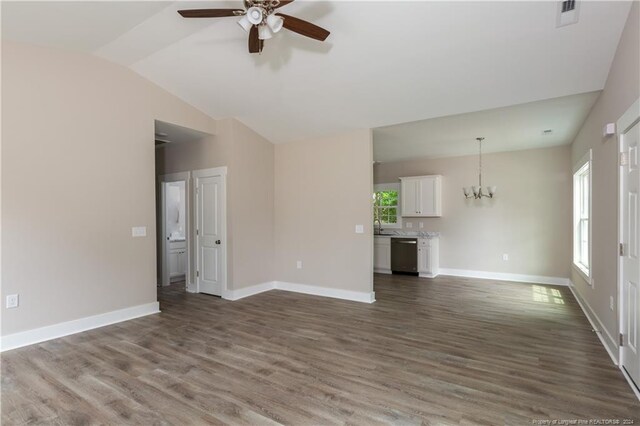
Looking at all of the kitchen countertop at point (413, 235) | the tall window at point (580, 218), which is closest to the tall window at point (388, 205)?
the kitchen countertop at point (413, 235)

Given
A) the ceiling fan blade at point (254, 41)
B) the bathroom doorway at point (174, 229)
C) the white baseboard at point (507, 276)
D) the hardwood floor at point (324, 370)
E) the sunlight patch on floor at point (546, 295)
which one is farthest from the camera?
the white baseboard at point (507, 276)

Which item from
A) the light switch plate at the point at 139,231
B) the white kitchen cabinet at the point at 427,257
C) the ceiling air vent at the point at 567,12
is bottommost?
the white kitchen cabinet at the point at 427,257

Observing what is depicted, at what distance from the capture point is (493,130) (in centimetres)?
520

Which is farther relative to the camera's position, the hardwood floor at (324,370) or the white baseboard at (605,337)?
the white baseboard at (605,337)

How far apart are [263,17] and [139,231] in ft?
10.4

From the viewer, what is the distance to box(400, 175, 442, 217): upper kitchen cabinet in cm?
715

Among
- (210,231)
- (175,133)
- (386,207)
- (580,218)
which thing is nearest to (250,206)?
(210,231)

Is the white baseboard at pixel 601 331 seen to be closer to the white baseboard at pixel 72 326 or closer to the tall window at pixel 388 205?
the tall window at pixel 388 205

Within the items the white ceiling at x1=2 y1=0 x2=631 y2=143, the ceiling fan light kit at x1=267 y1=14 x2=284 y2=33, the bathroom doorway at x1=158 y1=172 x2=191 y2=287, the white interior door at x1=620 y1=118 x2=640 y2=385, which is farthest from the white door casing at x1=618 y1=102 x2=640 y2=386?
the bathroom doorway at x1=158 y1=172 x2=191 y2=287

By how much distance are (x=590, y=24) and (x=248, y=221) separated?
4.62m

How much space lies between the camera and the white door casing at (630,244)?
246 cm

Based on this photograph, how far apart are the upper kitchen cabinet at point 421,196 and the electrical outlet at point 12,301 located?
6.60 metres

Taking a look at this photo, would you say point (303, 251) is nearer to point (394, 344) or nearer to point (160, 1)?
point (394, 344)

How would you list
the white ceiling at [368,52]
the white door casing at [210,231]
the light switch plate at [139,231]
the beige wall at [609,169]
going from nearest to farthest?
the beige wall at [609,169]
the white ceiling at [368,52]
the light switch plate at [139,231]
the white door casing at [210,231]
